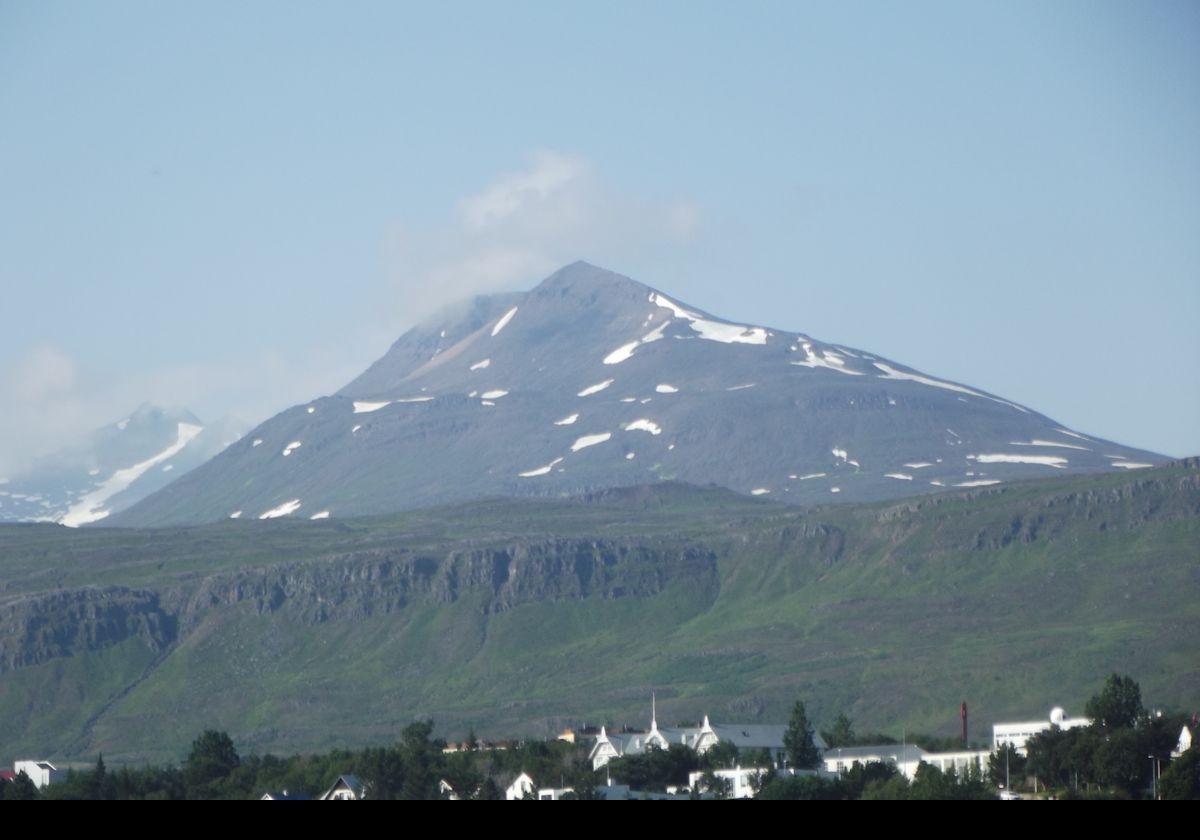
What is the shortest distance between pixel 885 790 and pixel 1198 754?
15.7 m

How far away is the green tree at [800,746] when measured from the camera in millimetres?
120250

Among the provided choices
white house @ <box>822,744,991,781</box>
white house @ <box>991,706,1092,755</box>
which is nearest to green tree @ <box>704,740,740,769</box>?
white house @ <box>822,744,991,781</box>

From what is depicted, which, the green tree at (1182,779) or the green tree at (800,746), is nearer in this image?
the green tree at (1182,779)

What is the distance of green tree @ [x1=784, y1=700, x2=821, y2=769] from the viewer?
395 feet

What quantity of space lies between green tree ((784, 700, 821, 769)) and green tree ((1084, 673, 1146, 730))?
16.8 m

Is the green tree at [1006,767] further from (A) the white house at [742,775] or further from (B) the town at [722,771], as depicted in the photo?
(A) the white house at [742,775]

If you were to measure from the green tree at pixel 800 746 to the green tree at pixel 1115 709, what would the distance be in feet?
55.2

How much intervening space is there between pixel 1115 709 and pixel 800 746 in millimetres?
19054

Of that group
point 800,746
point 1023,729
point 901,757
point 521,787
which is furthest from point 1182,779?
point 1023,729

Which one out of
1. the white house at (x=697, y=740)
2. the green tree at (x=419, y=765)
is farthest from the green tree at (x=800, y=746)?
the green tree at (x=419, y=765)

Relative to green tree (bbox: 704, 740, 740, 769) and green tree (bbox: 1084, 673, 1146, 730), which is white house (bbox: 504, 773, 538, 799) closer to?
green tree (bbox: 704, 740, 740, 769)

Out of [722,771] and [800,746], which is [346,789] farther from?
[800,746]
